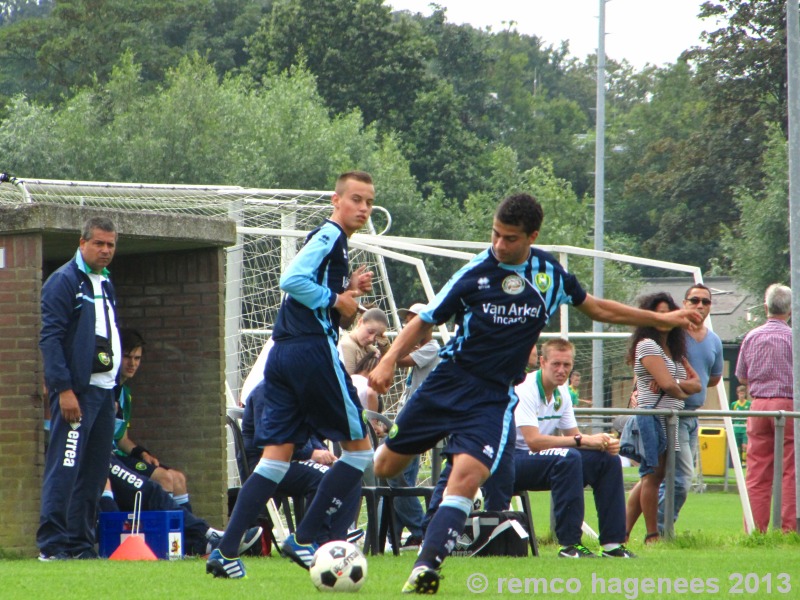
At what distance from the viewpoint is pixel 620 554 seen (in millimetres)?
9984

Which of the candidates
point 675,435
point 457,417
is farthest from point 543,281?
point 675,435

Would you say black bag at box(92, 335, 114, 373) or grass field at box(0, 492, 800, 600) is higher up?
black bag at box(92, 335, 114, 373)

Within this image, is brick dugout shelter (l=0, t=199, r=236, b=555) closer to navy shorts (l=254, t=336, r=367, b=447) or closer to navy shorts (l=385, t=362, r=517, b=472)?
navy shorts (l=254, t=336, r=367, b=447)

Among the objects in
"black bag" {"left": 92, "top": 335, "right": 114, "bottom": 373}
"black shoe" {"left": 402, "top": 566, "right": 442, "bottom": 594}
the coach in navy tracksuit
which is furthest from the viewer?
"black bag" {"left": 92, "top": 335, "right": 114, "bottom": 373}

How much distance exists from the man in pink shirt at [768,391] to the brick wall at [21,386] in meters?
6.30

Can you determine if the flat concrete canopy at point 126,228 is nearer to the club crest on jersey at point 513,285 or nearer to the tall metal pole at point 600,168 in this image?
the club crest on jersey at point 513,285

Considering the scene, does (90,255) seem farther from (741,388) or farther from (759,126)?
(759,126)

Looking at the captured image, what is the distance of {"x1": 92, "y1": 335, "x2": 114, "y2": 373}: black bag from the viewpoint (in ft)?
29.2

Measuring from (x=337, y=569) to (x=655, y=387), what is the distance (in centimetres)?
546

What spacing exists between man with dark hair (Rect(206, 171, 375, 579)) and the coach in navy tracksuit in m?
1.74

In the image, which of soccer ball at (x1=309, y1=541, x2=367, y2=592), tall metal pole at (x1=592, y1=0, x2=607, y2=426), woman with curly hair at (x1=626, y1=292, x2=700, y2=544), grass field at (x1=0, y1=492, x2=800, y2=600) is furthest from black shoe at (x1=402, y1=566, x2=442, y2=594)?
tall metal pole at (x1=592, y1=0, x2=607, y2=426)

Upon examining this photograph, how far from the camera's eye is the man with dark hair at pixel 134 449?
9891mm

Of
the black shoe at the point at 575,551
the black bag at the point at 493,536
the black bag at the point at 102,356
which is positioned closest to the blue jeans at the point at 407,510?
the black bag at the point at 493,536

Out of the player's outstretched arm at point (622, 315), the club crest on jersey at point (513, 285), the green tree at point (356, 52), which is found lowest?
the player's outstretched arm at point (622, 315)
